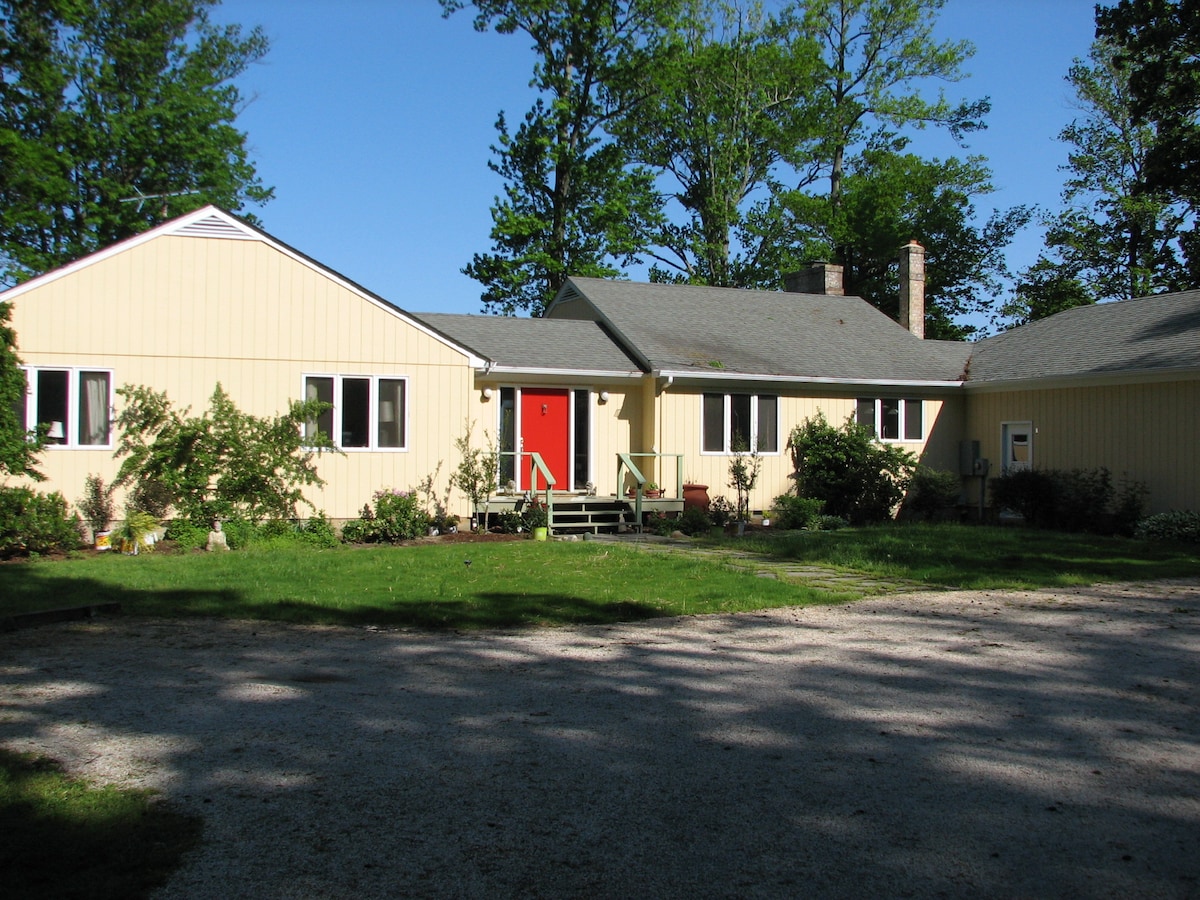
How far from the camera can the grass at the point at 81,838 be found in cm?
363

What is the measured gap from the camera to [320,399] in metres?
16.8

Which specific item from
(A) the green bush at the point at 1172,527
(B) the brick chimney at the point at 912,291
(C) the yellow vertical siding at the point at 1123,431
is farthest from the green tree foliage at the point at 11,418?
(B) the brick chimney at the point at 912,291

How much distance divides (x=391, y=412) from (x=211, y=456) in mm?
2962

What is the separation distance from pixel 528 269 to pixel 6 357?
785 inches

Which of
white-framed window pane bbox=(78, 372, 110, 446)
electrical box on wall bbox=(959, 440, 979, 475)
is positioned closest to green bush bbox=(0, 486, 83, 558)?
white-framed window pane bbox=(78, 372, 110, 446)

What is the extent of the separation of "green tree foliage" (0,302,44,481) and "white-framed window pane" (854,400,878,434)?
48.7ft

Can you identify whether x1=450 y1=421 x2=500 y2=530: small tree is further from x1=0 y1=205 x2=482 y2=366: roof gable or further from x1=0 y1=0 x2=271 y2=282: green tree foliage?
x1=0 y1=0 x2=271 y2=282: green tree foliage

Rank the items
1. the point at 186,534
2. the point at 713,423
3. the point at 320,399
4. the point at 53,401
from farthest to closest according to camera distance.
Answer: the point at 713,423
the point at 320,399
the point at 53,401
the point at 186,534

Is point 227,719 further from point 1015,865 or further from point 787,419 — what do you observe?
point 787,419

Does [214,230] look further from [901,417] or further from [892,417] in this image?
[901,417]

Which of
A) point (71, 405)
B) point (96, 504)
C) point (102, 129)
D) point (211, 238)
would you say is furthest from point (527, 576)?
point (102, 129)

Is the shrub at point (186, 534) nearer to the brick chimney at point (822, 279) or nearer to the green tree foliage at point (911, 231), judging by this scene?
the brick chimney at point (822, 279)

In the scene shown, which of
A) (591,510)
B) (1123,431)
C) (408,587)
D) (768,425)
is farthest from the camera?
(768,425)

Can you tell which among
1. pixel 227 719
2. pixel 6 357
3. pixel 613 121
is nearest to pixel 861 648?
pixel 227 719
